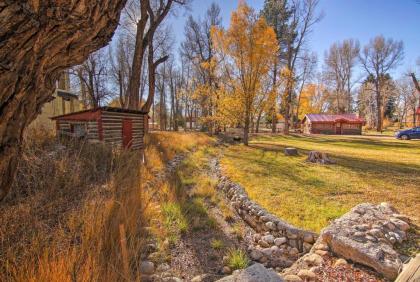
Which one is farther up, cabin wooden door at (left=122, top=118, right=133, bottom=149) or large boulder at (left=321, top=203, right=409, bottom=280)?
cabin wooden door at (left=122, top=118, right=133, bottom=149)

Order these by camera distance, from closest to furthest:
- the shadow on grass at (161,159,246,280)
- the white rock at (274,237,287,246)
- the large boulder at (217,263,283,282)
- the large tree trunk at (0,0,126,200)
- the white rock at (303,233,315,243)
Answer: the large tree trunk at (0,0,126,200)
the large boulder at (217,263,283,282)
the shadow on grass at (161,159,246,280)
the white rock at (303,233,315,243)
the white rock at (274,237,287,246)

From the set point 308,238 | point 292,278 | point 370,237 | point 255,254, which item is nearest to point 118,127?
point 255,254

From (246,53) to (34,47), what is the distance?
14.4 m

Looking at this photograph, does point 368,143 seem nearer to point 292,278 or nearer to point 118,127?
point 118,127

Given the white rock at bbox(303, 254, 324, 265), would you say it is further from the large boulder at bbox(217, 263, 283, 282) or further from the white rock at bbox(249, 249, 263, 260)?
the large boulder at bbox(217, 263, 283, 282)

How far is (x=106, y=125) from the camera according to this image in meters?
10.7

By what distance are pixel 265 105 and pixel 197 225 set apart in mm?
12548

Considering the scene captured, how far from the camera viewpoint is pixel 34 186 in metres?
3.75

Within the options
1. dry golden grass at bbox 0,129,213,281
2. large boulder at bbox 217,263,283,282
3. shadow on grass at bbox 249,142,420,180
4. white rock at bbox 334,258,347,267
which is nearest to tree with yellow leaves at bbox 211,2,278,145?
shadow on grass at bbox 249,142,420,180

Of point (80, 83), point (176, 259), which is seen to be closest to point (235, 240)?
point (176, 259)

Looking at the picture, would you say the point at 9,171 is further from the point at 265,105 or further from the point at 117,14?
the point at 265,105

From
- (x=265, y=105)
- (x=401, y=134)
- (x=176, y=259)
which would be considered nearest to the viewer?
(x=176, y=259)

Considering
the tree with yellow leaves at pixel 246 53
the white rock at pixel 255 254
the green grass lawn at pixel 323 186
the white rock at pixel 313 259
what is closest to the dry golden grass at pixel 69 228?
the white rock at pixel 255 254

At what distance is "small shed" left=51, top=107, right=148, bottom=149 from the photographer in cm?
1035
